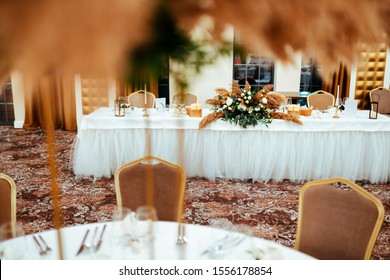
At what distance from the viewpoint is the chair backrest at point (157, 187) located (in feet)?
7.92

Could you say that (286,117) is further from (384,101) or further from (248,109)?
(384,101)

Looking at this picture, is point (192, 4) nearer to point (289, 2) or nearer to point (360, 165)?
point (289, 2)

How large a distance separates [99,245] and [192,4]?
1626 mm

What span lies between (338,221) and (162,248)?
95cm

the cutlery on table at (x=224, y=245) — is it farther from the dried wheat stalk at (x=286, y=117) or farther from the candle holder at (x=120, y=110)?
the candle holder at (x=120, y=110)

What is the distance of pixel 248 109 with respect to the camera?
4270mm

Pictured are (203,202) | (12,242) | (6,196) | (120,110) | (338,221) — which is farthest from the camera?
(120,110)

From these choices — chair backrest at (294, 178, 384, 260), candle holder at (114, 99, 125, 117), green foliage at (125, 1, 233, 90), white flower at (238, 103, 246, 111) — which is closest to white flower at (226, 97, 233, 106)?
white flower at (238, 103, 246, 111)

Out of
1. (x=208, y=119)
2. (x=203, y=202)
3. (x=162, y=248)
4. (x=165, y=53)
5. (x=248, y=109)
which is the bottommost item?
(x=203, y=202)

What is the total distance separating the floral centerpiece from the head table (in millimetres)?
80

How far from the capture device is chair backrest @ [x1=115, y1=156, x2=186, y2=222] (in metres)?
2.41

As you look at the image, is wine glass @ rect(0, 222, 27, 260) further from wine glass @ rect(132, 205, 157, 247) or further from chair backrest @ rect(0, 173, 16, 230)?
chair backrest @ rect(0, 173, 16, 230)

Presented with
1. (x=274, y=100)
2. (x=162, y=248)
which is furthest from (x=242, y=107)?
(x=162, y=248)

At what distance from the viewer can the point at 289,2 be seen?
323 mm
